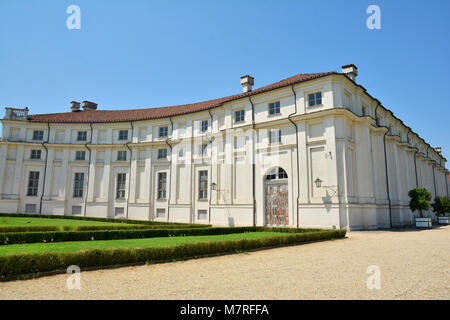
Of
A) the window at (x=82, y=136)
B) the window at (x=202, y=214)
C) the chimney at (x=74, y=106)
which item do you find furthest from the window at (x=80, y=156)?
the window at (x=202, y=214)

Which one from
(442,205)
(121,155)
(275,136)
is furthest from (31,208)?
(442,205)

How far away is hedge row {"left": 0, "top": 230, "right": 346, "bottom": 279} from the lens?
6512 millimetres

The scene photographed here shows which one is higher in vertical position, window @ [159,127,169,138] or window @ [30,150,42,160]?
window @ [159,127,169,138]

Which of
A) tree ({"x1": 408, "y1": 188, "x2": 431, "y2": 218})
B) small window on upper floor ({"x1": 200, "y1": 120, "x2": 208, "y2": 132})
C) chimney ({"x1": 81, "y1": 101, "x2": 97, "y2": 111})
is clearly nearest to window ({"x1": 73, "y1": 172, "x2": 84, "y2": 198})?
chimney ({"x1": 81, "y1": 101, "x2": 97, "y2": 111})

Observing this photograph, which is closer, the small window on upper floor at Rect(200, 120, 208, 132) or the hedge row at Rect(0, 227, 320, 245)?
the hedge row at Rect(0, 227, 320, 245)

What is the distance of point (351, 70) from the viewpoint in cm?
2509

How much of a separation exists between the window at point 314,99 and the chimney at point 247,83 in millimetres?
8639

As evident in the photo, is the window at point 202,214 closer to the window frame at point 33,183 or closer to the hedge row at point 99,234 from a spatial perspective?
the hedge row at point 99,234

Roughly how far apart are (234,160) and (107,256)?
18981 millimetres

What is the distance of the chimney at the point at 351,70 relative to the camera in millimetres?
24984

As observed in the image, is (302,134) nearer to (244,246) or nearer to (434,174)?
(244,246)

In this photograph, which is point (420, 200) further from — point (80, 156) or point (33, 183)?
point (33, 183)

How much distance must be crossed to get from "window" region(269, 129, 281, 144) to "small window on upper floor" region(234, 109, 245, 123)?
10.3 ft

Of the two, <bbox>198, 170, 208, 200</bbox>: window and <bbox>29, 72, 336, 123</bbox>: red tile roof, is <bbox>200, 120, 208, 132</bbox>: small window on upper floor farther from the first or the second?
<bbox>198, 170, 208, 200</bbox>: window
